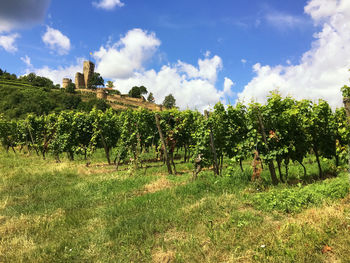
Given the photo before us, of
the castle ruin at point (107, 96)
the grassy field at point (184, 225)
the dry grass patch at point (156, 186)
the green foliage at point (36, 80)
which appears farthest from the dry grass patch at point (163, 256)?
the green foliage at point (36, 80)

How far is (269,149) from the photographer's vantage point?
7.15 meters

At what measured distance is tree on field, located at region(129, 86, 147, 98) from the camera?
98.7 metres

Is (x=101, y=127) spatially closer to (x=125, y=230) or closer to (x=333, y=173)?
(x=125, y=230)

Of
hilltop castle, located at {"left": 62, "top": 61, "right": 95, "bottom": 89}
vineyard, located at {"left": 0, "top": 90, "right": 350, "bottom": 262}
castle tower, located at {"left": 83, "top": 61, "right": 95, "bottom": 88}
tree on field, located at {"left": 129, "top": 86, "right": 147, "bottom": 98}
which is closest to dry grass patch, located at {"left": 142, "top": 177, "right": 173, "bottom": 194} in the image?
vineyard, located at {"left": 0, "top": 90, "right": 350, "bottom": 262}

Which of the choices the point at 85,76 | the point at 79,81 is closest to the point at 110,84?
the point at 85,76

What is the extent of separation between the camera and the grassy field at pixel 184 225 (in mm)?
3354

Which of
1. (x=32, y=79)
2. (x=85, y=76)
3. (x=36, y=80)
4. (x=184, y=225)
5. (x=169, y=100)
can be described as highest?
(x=85, y=76)

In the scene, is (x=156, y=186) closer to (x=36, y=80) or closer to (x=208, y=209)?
(x=208, y=209)

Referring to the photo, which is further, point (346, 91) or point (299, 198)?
point (346, 91)

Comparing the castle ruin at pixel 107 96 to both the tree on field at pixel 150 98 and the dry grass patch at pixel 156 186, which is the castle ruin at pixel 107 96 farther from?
the dry grass patch at pixel 156 186

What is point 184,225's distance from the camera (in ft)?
14.1

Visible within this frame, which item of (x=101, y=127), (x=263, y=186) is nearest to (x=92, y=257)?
(x=263, y=186)

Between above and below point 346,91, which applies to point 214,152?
below

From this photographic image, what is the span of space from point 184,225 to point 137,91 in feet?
324
